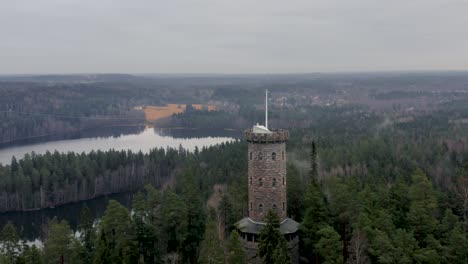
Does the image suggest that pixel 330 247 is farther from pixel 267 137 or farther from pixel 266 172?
pixel 267 137

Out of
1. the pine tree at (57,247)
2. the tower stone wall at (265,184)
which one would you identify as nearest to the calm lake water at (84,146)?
the pine tree at (57,247)

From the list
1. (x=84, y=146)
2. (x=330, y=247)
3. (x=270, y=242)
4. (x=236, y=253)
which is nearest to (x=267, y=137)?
(x=270, y=242)

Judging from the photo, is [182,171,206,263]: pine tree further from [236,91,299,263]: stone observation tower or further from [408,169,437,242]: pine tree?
[408,169,437,242]: pine tree

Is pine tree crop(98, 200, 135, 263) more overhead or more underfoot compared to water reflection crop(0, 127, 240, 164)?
more overhead

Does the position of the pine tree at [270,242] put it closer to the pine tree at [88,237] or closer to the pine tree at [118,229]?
the pine tree at [118,229]

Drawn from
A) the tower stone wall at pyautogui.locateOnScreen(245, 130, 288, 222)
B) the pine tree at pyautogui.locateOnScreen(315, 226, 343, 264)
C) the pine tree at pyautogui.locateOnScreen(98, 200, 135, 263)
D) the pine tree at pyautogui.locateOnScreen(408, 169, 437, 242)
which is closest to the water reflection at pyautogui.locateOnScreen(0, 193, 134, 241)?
the pine tree at pyautogui.locateOnScreen(98, 200, 135, 263)

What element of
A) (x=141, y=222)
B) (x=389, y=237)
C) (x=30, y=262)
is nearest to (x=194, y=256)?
(x=141, y=222)

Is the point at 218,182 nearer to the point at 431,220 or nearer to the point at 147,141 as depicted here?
the point at 431,220
